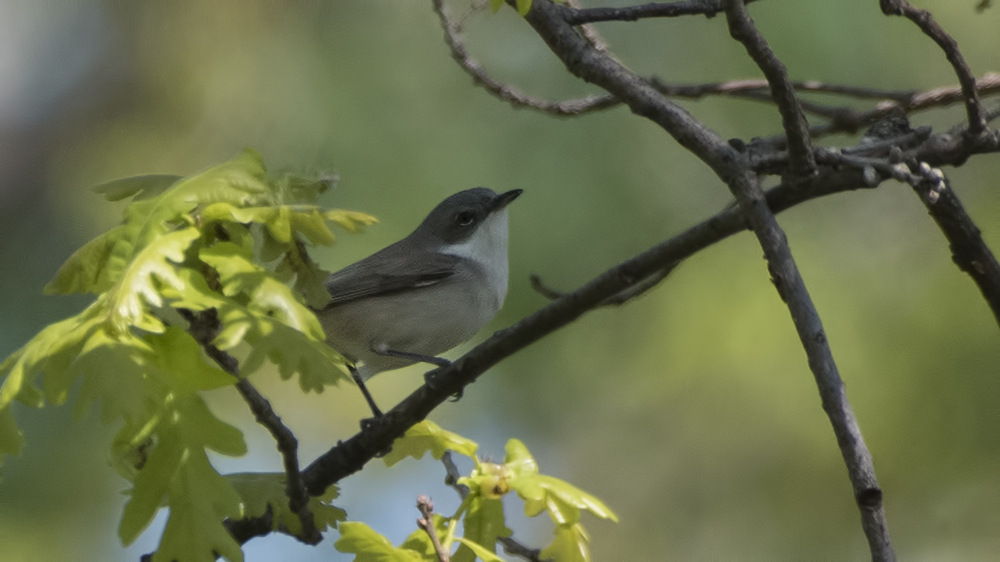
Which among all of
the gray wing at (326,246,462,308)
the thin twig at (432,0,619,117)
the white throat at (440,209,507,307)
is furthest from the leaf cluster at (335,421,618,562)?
the white throat at (440,209,507,307)

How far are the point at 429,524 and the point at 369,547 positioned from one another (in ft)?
0.55

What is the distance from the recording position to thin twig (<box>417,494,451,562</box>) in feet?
7.03

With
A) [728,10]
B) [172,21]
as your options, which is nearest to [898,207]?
[728,10]

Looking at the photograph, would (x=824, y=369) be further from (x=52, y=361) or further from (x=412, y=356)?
→ (x=412, y=356)

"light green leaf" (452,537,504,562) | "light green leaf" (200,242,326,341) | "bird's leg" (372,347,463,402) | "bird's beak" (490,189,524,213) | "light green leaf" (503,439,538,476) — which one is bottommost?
"light green leaf" (452,537,504,562)

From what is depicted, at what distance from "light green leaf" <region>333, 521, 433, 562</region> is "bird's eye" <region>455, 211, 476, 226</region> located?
355 cm

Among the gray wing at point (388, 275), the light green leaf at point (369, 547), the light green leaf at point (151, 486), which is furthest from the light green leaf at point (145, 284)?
the gray wing at point (388, 275)

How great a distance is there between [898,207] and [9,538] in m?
6.14

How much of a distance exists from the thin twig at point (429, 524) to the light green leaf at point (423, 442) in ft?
1.74

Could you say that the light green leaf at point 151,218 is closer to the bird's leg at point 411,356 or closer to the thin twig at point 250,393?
the thin twig at point 250,393

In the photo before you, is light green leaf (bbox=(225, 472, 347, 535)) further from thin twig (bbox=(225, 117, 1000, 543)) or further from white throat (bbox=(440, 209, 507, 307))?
white throat (bbox=(440, 209, 507, 307))

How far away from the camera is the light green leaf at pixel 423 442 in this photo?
9.25ft

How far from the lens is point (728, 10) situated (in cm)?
214

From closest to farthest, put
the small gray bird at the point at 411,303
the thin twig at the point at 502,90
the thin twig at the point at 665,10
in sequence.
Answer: the thin twig at the point at 665,10 → the thin twig at the point at 502,90 → the small gray bird at the point at 411,303
